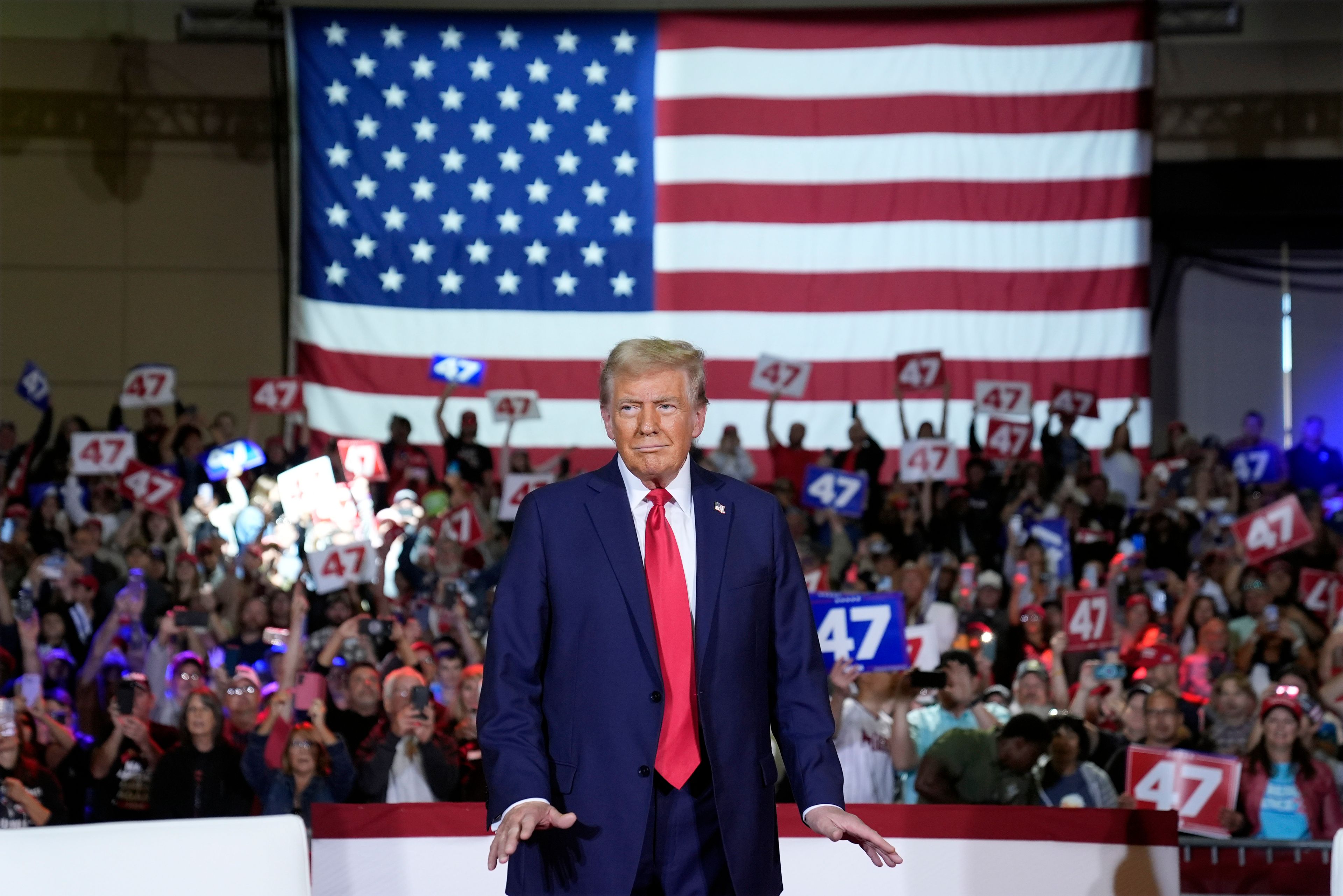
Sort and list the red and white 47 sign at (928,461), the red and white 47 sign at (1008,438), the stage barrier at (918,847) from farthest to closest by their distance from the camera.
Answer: the red and white 47 sign at (1008,438) → the red and white 47 sign at (928,461) → the stage barrier at (918,847)

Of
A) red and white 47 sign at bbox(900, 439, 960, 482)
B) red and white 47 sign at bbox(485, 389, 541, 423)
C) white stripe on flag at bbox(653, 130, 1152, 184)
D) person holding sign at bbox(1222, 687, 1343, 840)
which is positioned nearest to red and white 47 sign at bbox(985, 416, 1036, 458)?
red and white 47 sign at bbox(900, 439, 960, 482)

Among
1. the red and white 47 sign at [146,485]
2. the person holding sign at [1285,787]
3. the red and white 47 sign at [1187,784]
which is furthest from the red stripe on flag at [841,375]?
the red and white 47 sign at [1187,784]

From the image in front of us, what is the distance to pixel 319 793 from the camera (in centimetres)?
588

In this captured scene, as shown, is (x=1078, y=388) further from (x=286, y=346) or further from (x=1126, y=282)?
(x=286, y=346)

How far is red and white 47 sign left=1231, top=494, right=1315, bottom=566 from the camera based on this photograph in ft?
28.7

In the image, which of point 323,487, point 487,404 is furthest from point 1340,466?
point 323,487

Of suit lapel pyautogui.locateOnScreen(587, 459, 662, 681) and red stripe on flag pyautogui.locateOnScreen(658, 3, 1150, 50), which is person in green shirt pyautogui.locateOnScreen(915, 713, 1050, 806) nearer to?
suit lapel pyautogui.locateOnScreen(587, 459, 662, 681)

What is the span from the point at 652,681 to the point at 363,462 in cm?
885

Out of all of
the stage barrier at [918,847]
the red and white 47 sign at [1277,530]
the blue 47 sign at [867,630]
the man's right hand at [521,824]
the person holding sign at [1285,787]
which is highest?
the red and white 47 sign at [1277,530]

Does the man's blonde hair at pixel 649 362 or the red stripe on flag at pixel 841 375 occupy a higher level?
the red stripe on flag at pixel 841 375

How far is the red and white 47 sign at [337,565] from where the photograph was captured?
8273mm

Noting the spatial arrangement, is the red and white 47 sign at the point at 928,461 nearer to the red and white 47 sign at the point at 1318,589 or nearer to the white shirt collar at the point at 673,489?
the red and white 47 sign at the point at 1318,589

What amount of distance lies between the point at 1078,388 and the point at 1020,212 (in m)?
1.69

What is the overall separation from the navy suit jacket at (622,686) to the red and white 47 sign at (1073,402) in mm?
9887
